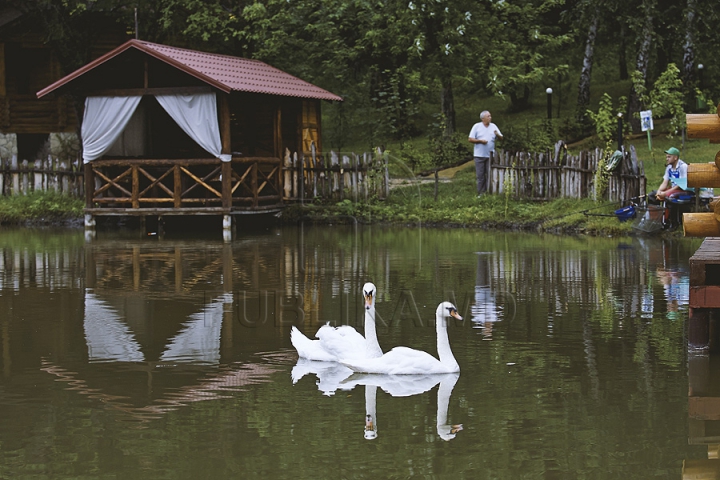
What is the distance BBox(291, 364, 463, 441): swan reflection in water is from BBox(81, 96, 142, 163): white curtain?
16096mm

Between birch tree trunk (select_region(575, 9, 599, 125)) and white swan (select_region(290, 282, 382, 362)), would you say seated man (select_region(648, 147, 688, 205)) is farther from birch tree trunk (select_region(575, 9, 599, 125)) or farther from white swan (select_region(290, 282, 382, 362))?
birch tree trunk (select_region(575, 9, 599, 125))

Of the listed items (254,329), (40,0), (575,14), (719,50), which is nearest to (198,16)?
(40,0)

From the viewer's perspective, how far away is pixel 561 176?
25688 mm

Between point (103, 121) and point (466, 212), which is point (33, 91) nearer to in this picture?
point (103, 121)

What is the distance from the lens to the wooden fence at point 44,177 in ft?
95.6

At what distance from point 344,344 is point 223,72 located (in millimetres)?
16208

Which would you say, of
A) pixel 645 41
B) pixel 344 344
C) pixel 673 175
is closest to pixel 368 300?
pixel 344 344

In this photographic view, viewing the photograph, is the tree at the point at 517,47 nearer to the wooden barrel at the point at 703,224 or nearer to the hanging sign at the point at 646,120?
the hanging sign at the point at 646,120

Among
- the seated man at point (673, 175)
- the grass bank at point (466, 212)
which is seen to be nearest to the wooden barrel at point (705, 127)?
the seated man at point (673, 175)

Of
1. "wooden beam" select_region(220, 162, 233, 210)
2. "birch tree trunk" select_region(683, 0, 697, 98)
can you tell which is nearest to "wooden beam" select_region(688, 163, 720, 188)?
"wooden beam" select_region(220, 162, 233, 210)

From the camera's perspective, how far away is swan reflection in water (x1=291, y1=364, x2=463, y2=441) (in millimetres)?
9004

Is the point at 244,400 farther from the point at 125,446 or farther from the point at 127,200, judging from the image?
the point at 127,200

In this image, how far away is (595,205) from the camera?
953 inches

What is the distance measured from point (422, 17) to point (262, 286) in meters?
18.2
